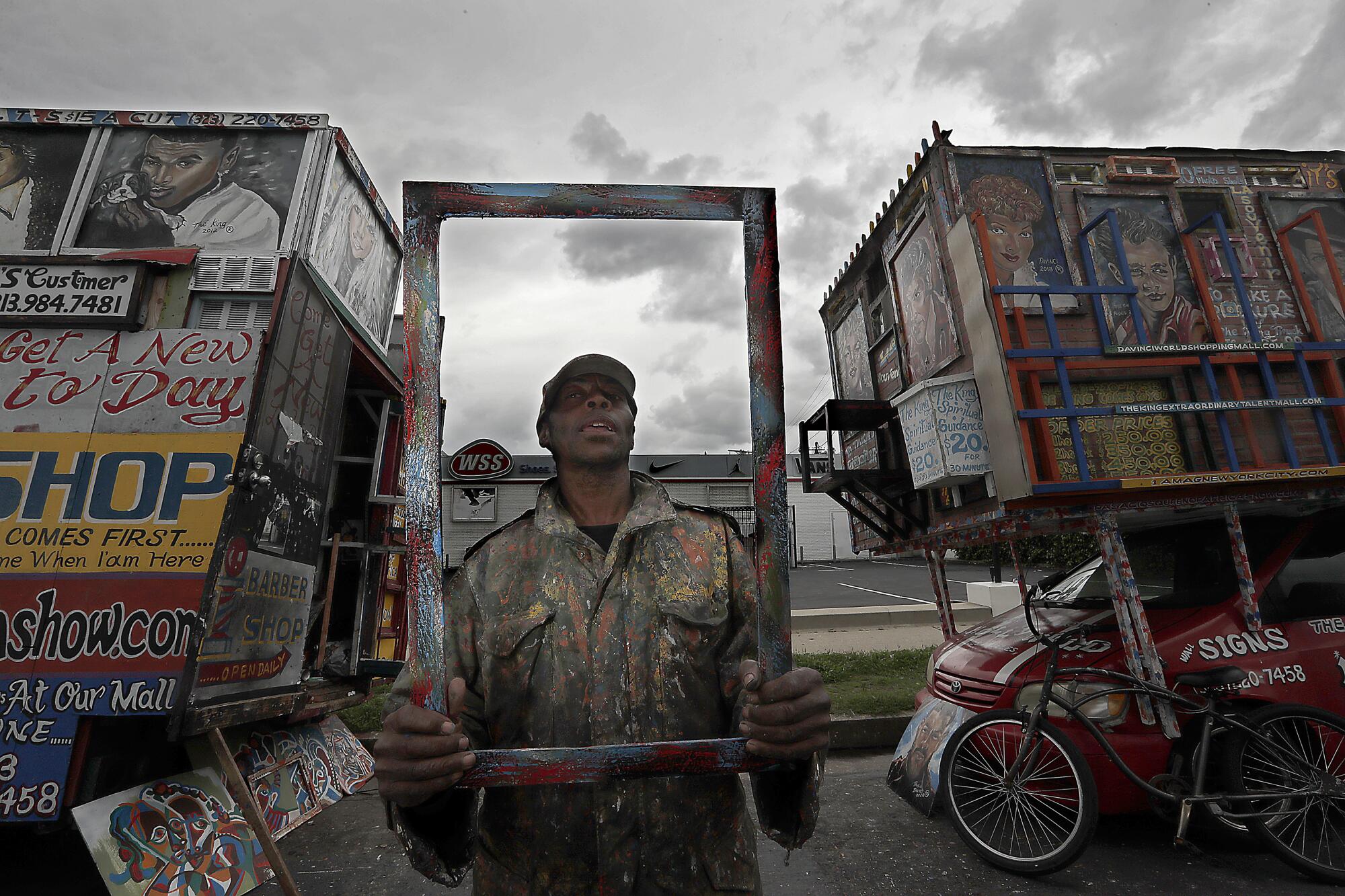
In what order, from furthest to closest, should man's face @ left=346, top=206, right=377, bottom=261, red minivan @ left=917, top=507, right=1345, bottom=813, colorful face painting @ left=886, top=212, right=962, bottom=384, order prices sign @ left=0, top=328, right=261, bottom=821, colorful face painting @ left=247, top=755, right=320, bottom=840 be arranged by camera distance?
man's face @ left=346, top=206, right=377, bottom=261 < colorful face painting @ left=886, top=212, right=962, bottom=384 < colorful face painting @ left=247, top=755, right=320, bottom=840 < red minivan @ left=917, top=507, right=1345, bottom=813 < order prices sign @ left=0, top=328, right=261, bottom=821

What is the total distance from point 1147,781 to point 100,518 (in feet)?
19.4

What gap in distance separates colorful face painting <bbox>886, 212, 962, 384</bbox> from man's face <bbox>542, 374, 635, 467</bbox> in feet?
11.9

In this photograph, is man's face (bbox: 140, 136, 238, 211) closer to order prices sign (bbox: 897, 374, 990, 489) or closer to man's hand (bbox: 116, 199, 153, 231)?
man's hand (bbox: 116, 199, 153, 231)

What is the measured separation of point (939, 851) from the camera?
3689mm

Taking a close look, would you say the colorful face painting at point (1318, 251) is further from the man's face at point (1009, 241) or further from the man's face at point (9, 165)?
the man's face at point (9, 165)

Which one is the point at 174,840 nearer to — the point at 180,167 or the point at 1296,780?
the point at 180,167

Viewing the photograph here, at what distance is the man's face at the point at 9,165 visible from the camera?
4195 millimetres

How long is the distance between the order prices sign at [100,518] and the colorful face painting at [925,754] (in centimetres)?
411

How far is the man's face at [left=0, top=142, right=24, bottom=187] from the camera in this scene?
4.20 metres

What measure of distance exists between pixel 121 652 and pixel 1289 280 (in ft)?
26.4

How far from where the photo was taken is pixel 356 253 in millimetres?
5406

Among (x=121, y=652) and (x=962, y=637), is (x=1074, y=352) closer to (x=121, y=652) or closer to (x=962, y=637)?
(x=962, y=637)

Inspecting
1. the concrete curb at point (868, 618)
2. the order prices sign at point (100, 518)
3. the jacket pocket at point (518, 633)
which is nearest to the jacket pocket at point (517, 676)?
the jacket pocket at point (518, 633)

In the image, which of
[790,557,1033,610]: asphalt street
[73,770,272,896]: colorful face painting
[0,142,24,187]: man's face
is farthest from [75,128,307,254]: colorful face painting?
[790,557,1033,610]: asphalt street
